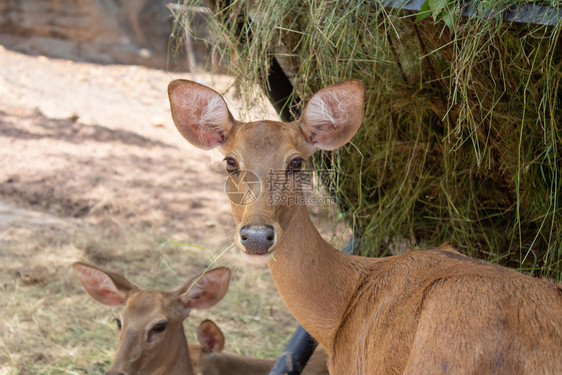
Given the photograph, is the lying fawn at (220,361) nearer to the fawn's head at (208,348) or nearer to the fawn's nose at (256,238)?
the fawn's head at (208,348)

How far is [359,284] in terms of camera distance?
10.5 feet

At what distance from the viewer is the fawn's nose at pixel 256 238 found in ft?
9.07

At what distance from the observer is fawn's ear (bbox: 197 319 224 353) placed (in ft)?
14.8

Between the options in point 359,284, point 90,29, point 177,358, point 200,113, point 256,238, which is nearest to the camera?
point 256,238

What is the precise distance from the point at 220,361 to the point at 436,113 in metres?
2.25

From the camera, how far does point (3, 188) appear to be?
742 centimetres

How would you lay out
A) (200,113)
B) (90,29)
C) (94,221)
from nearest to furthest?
(200,113)
(94,221)
(90,29)

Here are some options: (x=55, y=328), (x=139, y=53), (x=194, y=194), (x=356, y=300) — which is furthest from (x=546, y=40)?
(x=139, y=53)

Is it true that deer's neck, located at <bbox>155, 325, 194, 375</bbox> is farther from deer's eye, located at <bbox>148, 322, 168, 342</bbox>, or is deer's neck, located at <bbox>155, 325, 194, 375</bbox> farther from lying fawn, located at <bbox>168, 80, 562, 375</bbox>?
lying fawn, located at <bbox>168, 80, 562, 375</bbox>

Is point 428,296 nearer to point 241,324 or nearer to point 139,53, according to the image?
point 241,324

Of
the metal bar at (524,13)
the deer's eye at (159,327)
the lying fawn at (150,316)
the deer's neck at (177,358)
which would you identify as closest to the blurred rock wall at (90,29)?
the lying fawn at (150,316)

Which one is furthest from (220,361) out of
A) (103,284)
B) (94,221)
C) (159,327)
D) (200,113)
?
(94,221)

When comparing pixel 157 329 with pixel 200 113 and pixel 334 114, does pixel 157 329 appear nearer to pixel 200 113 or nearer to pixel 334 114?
pixel 200 113

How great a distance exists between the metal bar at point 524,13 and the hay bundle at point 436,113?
0.12ft
